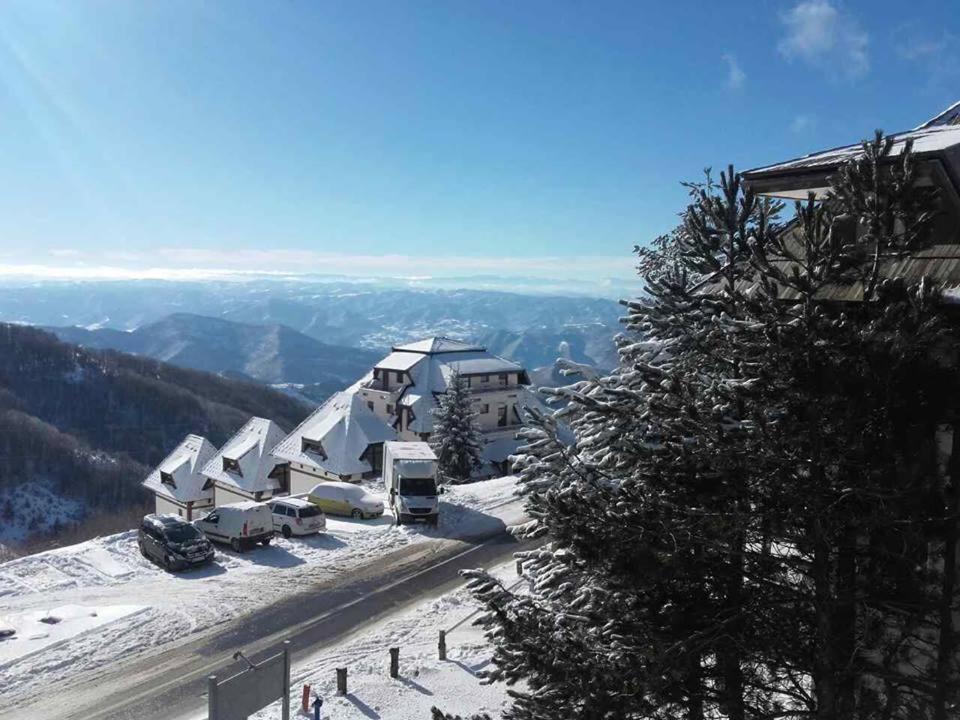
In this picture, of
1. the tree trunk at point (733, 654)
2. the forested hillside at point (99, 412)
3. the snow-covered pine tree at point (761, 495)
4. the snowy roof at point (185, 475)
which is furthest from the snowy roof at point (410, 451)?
the forested hillside at point (99, 412)

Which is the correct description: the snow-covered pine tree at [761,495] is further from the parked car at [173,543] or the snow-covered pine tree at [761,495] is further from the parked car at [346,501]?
the parked car at [346,501]

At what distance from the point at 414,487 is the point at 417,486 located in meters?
0.14

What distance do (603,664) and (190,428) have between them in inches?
6045

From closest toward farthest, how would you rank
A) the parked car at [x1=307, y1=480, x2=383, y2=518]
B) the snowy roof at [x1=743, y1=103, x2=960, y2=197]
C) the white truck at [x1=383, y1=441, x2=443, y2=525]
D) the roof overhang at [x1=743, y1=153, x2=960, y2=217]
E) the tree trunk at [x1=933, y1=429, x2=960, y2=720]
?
1. the tree trunk at [x1=933, y1=429, x2=960, y2=720]
2. the roof overhang at [x1=743, y1=153, x2=960, y2=217]
3. the snowy roof at [x1=743, y1=103, x2=960, y2=197]
4. the white truck at [x1=383, y1=441, x2=443, y2=525]
5. the parked car at [x1=307, y1=480, x2=383, y2=518]

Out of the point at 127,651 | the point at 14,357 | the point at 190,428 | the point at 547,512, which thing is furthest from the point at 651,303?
the point at 14,357

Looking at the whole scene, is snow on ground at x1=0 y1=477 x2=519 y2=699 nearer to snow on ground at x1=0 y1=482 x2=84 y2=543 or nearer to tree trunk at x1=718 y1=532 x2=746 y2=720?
tree trunk at x1=718 y1=532 x2=746 y2=720

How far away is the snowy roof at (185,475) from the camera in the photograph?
145 feet

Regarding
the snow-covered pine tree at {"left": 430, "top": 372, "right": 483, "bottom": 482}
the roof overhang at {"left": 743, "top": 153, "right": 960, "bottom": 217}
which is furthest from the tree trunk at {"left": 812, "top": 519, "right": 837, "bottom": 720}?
the snow-covered pine tree at {"left": 430, "top": 372, "right": 483, "bottom": 482}

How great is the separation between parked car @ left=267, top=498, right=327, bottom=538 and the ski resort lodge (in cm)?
1214

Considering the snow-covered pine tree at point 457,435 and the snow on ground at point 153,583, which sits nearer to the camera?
the snow on ground at point 153,583

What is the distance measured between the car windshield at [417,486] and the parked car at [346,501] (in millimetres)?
2525

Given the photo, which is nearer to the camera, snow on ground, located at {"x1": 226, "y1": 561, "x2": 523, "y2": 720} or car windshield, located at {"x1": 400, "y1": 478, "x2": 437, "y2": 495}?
snow on ground, located at {"x1": 226, "y1": 561, "x2": 523, "y2": 720}

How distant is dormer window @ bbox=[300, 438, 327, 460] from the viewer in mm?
41219

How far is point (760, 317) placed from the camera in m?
5.81
